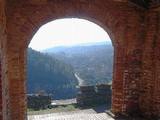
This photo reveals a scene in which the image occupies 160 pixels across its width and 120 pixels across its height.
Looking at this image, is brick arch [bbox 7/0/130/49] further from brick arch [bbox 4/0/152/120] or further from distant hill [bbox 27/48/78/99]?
distant hill [bbox 27/48/78/99]

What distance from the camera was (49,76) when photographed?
83.9 feet

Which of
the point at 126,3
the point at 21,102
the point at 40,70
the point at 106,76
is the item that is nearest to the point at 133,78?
the point at 126,3

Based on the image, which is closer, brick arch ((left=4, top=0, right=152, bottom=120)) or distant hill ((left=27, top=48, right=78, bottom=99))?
brick arch ((left=4, top=0, right=152, bottom=120))

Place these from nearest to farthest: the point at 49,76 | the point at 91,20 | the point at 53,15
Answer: the point at 53,15 → the point at 91,20 → the point at 49,76

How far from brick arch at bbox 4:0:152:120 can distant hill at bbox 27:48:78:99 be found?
1542 centimetres

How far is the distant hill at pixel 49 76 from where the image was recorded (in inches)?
960

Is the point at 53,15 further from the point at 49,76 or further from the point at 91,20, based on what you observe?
the point at 49,76

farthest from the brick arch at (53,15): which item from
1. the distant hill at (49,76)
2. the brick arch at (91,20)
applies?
the distant hill at (49,76)

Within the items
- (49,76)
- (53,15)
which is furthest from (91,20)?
(49,76)

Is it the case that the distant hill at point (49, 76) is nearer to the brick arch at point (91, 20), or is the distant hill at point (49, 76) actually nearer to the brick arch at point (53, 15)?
the brick arch at point (91, 20)

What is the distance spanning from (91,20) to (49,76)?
17.6 metres

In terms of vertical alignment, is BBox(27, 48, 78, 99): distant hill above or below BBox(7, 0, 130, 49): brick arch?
below

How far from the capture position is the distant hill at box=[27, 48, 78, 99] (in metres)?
24.4

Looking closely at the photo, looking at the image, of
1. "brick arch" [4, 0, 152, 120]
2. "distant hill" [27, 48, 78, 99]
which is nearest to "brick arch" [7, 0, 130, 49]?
"brick arch" [4, 0, 152, 120]
